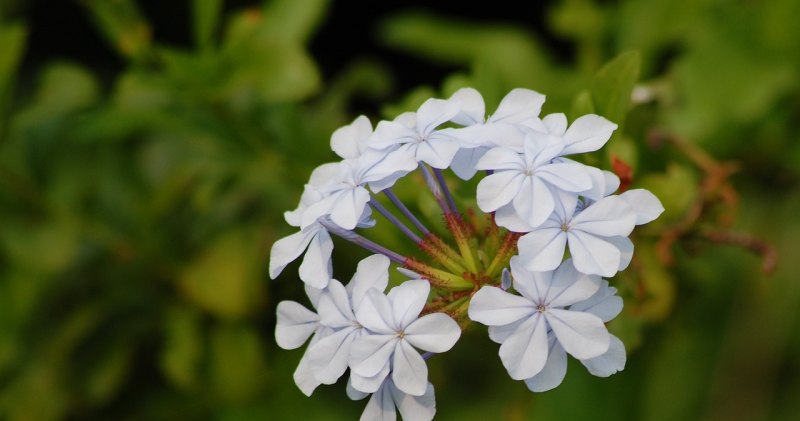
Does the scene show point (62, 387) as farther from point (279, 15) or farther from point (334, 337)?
point (334, 337)

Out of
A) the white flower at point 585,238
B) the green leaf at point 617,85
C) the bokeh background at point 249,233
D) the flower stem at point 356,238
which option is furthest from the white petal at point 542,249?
the bokeh background at point 249,233

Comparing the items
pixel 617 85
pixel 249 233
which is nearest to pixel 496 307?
pixel 617 85

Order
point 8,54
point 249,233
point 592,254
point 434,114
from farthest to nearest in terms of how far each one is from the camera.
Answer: point 249,233 → point 8,54 → point 434,114 → point 592,254

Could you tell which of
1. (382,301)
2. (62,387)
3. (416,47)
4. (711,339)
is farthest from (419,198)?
(416,47)

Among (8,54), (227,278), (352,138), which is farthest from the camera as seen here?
(227,278)

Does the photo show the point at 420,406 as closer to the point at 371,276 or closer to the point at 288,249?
the point at 371,276

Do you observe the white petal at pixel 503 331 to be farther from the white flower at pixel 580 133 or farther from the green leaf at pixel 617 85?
the green leaf at pixel 617 85
